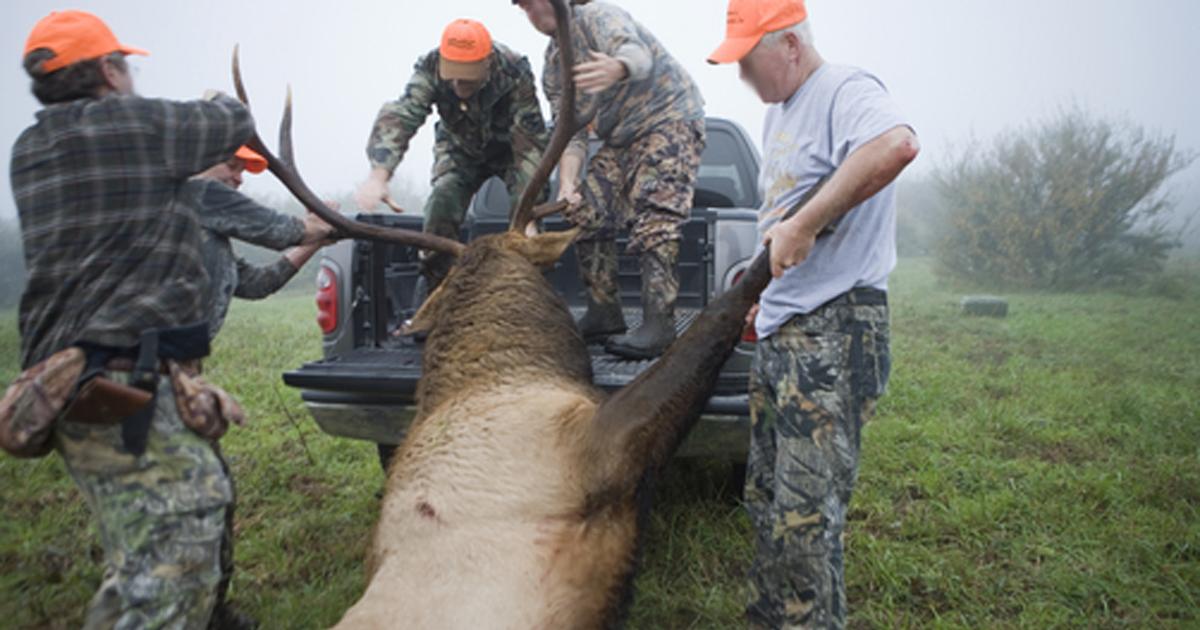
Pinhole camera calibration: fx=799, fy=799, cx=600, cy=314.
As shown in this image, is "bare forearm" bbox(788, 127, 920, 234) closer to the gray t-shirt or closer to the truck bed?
the gray t-shirt

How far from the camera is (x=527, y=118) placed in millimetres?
4895

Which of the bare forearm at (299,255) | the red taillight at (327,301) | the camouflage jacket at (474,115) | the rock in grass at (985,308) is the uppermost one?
the camouflage jacket at (474,115)

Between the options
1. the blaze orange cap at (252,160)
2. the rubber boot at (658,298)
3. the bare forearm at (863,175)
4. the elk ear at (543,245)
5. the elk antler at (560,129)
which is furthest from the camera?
the rubber boot at (658,298)

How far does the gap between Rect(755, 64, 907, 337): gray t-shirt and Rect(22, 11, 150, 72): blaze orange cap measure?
83.5 inches

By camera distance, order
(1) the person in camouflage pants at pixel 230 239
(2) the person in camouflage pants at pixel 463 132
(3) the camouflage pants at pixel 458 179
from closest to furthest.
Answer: (1) the person in camouflage pants at pixel 230 239, (2) the person in camouflage pants at pixel 463 132, (3) the camouflage pants at pixel 458 179

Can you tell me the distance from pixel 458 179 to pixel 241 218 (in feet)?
6.84

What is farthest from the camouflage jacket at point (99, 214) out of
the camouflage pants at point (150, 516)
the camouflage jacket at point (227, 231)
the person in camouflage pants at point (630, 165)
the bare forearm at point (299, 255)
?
the person in camouflage pants at point (630, 165)

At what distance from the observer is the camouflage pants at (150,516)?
2.38 meters

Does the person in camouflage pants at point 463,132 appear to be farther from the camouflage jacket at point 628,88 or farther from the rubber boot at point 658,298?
the rubber boot at point 658,298

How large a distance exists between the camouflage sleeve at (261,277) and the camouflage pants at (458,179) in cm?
109

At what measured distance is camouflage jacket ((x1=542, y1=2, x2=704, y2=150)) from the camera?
404 cm

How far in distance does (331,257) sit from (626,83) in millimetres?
1838

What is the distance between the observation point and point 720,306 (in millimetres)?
2836

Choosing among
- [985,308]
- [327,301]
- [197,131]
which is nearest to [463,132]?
[327,301]
